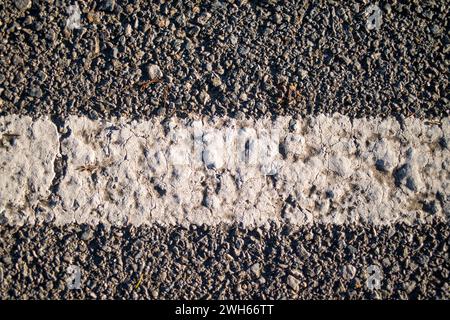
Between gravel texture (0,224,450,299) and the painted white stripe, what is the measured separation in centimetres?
8

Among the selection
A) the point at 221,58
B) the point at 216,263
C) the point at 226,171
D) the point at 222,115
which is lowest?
the point at 216,263

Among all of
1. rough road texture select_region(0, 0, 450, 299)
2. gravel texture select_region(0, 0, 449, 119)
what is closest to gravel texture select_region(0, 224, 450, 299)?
rough road texture select_region(0, 0, 450, 299)

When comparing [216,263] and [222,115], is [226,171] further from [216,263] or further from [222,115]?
[216,263]

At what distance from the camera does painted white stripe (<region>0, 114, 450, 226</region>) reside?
7.18 ft

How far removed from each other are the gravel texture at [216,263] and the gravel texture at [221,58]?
722mm

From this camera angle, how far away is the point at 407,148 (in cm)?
224

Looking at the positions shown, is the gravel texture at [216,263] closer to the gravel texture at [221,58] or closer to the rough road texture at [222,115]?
the rough road texture at [222,115]

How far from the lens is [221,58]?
2.25 m

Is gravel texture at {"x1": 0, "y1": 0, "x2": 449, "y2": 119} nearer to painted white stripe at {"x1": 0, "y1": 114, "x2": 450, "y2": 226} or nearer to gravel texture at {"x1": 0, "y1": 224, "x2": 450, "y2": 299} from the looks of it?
painted white stripe at {"x1": 0, "y1": 114, "x2": 450, "y2": 226}

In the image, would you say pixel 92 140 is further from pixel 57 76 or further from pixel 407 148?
pixel 407 148

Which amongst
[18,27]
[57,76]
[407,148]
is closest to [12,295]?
[57,76]

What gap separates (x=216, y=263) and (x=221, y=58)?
122 centimetres

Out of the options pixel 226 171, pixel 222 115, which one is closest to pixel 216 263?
pixel 226 171

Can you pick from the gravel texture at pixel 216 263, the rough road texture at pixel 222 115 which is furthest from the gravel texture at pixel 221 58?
the gravel texture at pixel 216 263
